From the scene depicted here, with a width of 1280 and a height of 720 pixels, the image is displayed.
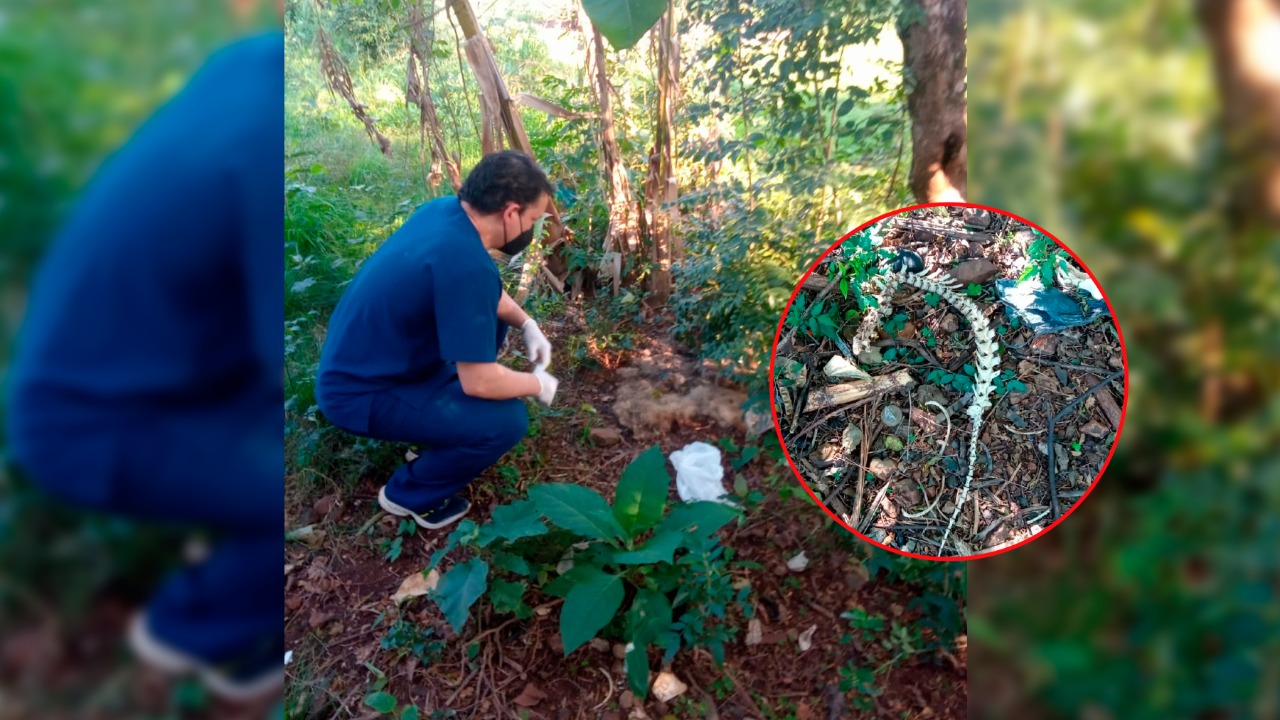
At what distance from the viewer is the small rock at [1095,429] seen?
3.76 ft

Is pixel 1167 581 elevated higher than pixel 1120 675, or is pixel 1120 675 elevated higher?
pixel 1167 581

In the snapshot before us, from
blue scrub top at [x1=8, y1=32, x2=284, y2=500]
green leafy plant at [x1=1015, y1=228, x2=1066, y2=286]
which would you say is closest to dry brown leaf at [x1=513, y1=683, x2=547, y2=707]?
blue scrub top at [x1=8, y1=32, x2=284, y2=500]

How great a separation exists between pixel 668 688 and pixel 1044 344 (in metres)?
1.02

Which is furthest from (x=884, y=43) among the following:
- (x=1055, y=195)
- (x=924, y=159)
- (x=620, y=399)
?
(x=620, y=399)

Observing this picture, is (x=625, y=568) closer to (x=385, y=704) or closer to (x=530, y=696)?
(x=530, y=696)

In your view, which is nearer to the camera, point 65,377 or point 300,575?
point 65,377

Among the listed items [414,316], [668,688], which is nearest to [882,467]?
[668,688]

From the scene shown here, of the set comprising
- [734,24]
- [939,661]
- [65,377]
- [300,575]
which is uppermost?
[734,24]

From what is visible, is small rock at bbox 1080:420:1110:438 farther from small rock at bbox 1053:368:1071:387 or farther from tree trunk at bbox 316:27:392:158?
tree trunk at bbox 316:27:392:158

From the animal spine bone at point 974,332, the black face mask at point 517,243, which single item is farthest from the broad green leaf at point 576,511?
the animal spine bone at point 974,332

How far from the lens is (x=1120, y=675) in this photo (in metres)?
0.97

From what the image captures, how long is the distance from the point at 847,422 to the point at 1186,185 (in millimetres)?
685

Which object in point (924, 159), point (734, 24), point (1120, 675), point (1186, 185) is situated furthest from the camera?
point (734, 24)

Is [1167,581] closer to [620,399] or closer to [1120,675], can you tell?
[1120,675]
